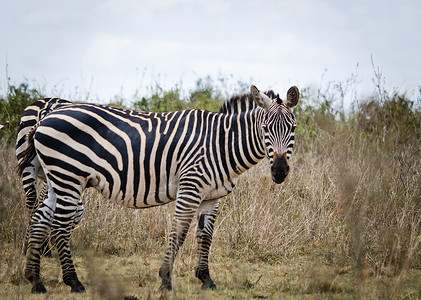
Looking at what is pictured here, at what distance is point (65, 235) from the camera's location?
5797 mm

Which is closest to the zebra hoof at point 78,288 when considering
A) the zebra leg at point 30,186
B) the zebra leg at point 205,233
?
the zebra leg at point 205,233

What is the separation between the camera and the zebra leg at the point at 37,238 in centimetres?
568

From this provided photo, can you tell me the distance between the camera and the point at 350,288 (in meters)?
5.46

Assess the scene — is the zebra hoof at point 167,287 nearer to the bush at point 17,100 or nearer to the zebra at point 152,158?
the zebra at point 152,158

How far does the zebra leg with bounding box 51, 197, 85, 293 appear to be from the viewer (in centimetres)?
575

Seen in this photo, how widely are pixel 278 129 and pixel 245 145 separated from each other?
0.54 metres

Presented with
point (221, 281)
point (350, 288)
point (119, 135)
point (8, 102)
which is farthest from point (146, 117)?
point (8, 102)

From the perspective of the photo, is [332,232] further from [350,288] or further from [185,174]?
[185,174]

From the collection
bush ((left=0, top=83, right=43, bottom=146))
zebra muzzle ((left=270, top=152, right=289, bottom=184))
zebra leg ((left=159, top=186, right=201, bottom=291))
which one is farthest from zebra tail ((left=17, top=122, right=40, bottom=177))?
bush ((left=0, top=83, right=43, bottom=146))

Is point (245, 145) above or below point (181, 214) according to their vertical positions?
above

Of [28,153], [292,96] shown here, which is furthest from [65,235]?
[292,96]

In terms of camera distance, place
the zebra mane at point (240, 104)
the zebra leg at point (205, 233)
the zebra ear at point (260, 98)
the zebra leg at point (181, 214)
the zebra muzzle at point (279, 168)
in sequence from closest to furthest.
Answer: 1. the zebra muzzle at point (279, 168)
2. the zebra leg at point (181, 214)
3. the zebra ear at point (260, 98)
4. the zebra leg at point (205, 233)
5. the zebra mane at point (240, 104)

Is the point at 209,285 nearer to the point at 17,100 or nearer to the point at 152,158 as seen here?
the point at 152,158

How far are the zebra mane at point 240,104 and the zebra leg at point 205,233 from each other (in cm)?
106
